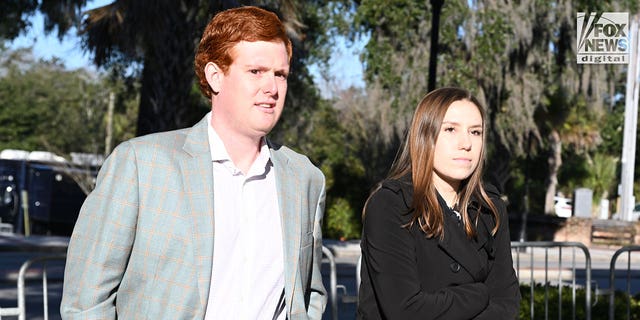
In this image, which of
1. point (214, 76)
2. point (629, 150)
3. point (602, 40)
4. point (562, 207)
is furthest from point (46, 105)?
point (214, 76)

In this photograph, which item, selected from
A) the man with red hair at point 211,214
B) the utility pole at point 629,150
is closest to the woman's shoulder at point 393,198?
the man with red hair at point 211,214

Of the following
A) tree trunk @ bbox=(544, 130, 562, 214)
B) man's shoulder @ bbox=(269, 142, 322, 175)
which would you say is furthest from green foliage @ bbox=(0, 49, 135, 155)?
man's shoulder @ bbox=(269, 142, 322, 175)

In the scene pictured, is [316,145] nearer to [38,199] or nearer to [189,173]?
[38,199]

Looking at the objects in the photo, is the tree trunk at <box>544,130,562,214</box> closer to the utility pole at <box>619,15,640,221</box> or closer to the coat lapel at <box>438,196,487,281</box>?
the utility pole at <box>619,15,640,221</box>

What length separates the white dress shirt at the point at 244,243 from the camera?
2678 millimetres

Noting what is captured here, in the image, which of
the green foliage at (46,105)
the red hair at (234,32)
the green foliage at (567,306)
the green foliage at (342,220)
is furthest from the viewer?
the green foliage at (46,105)

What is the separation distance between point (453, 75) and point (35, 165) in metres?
13.5

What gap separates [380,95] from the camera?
27797 mm

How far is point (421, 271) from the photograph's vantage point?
3.25 meters

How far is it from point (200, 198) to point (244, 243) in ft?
0.54

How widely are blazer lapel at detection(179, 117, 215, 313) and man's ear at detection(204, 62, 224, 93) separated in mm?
144

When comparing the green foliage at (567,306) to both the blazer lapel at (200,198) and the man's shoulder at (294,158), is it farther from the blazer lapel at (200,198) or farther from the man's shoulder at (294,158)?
the blazer lapel at (200,198)

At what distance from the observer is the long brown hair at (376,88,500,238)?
3270 mm

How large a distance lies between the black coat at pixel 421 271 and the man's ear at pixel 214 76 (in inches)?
30.3
